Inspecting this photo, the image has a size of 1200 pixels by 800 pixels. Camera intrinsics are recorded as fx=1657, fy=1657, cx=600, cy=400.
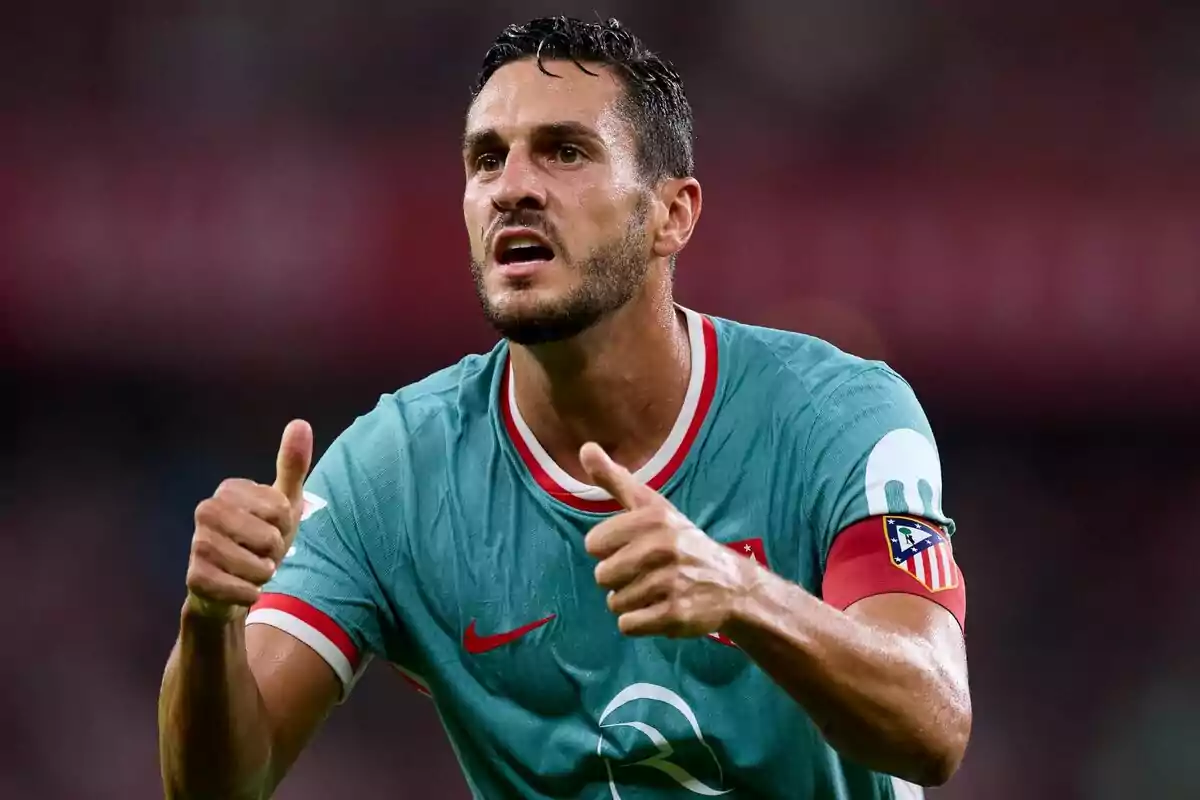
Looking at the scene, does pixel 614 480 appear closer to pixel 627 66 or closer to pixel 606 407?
pixel 606 407

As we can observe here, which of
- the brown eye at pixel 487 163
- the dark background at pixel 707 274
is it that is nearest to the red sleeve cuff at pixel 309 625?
the brown eye at pixel 487 163

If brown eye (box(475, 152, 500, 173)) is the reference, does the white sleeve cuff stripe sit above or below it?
below

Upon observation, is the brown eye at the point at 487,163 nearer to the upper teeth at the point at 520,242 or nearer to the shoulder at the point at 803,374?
the upper teeth at the point at 520,242

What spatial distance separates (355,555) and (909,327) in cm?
398

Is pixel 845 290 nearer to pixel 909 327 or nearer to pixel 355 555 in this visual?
pixel 909 327

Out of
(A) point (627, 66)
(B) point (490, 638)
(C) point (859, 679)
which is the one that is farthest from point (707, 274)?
(C) point (859, 679)

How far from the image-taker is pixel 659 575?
87.0 inches

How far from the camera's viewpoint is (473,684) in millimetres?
3080

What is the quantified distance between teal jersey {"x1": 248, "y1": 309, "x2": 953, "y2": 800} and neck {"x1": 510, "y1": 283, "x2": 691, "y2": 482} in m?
0.04

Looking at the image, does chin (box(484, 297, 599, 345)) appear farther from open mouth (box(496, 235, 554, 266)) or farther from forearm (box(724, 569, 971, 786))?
forearm (box(724, 569, 971, 786))

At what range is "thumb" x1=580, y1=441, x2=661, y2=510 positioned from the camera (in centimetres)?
236

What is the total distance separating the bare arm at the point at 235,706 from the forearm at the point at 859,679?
0.86 m

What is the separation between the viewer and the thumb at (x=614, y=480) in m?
2.36

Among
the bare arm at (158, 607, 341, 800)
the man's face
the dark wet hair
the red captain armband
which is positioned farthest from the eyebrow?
the bare arm at (158, 607, 341, 800)
